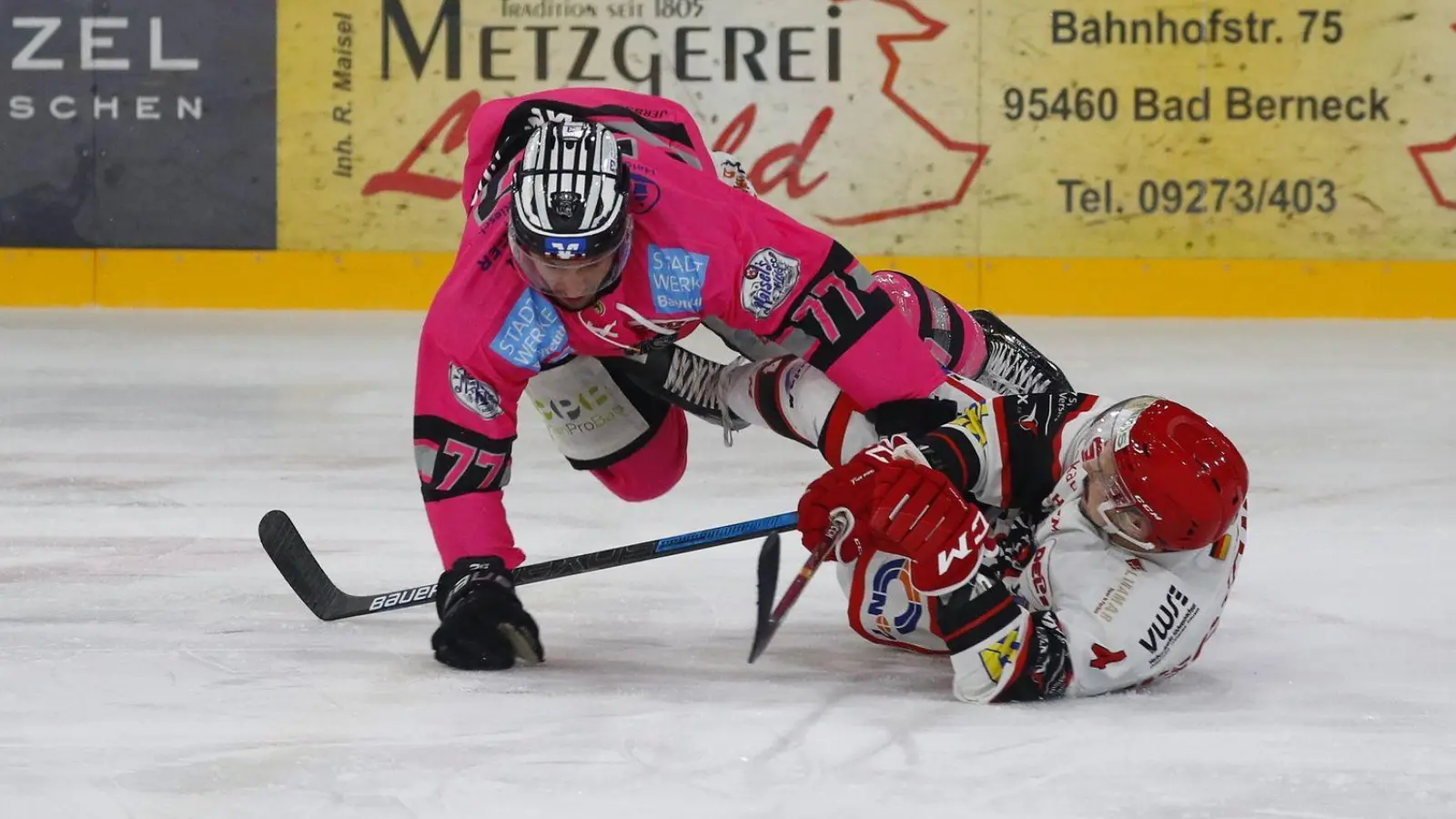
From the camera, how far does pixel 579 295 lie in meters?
2.42

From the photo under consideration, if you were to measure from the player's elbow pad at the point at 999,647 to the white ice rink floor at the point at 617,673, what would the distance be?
1.1 inches

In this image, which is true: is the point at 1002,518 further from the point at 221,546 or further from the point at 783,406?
the point at 221,546

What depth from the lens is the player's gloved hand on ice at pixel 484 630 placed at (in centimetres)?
242

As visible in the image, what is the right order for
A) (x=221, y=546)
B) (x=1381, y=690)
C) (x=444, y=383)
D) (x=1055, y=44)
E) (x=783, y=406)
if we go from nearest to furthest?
1. (x=1381, y=690)
2. (x=444, y=383)
3. (x=783, y=406)
4. (x=221, y=546)
5. (x=1055, y=44)

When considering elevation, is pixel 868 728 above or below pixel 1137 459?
below

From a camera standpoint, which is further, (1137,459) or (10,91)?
(10,91)

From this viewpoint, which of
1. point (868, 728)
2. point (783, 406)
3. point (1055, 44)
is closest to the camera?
point (868, 728)

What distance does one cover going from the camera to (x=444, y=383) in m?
2.53

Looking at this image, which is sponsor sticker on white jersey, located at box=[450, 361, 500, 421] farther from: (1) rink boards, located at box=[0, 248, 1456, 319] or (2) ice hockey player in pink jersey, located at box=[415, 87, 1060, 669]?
(1) rink boards, located at box=[0, 248, 1456, 319]

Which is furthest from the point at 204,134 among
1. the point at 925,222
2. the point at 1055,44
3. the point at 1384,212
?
the point at 1384,212

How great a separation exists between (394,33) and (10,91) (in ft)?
5.28

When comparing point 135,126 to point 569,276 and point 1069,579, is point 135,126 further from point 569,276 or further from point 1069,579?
point 1069,579

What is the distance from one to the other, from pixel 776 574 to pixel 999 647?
29cm

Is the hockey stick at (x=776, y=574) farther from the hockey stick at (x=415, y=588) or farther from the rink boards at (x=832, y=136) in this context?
the rink boards at (x=832, y=136)
